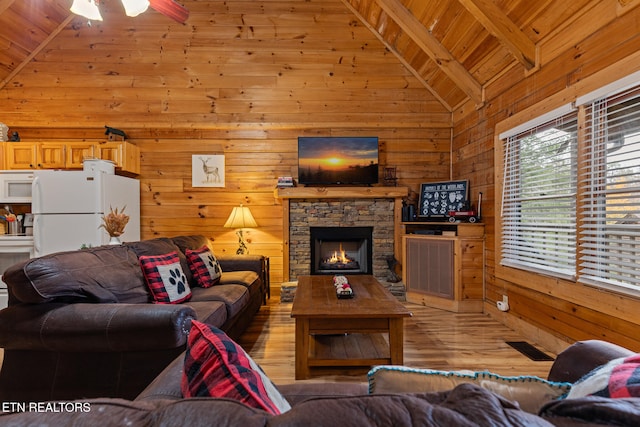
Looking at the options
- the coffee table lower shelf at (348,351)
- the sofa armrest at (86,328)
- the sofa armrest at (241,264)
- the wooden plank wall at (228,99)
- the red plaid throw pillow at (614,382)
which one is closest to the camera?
the red plaid throw pillow at (614,382)

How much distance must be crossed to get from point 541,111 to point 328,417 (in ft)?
10.9

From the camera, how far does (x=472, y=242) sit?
12.4 ft

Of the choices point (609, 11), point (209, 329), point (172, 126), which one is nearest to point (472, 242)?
point (609, 11)

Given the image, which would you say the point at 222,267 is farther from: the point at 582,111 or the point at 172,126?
the point at 582,111

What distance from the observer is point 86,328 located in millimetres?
1599

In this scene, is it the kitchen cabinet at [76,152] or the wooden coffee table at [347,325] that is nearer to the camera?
the wooden coffee table at [347,325]

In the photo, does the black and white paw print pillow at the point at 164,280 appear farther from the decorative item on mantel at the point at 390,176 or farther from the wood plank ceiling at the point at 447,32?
the wood plank ceiling at the point at 447,32

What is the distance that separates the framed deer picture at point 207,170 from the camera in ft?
15.0

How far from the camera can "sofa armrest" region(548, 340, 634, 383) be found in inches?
36.4

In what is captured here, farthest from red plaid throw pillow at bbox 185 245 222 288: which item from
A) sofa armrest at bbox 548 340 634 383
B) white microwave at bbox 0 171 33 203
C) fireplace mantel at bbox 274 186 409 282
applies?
sofa armrest at bbox 548 340 634 383

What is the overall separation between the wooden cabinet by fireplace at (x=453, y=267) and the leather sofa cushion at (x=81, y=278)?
320cm

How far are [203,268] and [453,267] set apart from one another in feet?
9.50

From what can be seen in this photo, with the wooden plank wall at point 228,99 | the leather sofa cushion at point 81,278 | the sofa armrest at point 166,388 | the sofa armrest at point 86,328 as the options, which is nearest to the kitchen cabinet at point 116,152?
the wooden plank wall at point 228,99

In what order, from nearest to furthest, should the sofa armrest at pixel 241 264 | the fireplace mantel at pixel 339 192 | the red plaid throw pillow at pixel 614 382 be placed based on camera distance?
1. the red plaid throw pillow at pixel 614 382
2. the sofa armrest at pixel 241 264
3. the fireplace mantel at pixel 339 192
